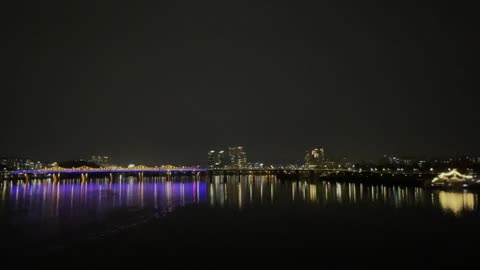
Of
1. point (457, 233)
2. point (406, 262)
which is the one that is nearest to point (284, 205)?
point (457, 233)

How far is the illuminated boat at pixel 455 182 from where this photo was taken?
4191cm

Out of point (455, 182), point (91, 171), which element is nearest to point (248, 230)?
point (455, 182)

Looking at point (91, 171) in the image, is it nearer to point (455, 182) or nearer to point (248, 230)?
point (455, 182)

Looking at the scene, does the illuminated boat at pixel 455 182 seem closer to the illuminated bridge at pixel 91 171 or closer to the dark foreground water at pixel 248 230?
the dark foreground water at pixel 248 230

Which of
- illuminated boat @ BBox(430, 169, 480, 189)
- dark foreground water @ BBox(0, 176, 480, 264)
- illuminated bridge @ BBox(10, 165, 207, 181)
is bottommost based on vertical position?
dark foreground water @ BBox(0, 176, 480, 264)

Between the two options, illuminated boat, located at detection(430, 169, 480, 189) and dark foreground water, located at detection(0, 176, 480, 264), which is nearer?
dark foreground water, located at detection(0, 176, 480, 264)

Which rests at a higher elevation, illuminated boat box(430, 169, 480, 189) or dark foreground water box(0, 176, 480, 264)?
illuminated boat box(430, 169, 480, 189)

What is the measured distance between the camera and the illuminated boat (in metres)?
41.9

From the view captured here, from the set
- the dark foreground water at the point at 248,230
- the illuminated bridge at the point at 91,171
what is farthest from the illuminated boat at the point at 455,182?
the illuminated bridge at the point at 91,171

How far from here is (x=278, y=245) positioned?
50.5 feet

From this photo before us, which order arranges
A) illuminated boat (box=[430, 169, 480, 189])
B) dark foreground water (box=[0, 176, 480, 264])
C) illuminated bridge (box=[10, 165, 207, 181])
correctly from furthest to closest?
1. illuminated bridge (box=[10, 165, 207, 181])
2. illuminated boat (box=[430, 169, 480, 189])
3. dark foreground water (box=[0, 176, 480, 264])

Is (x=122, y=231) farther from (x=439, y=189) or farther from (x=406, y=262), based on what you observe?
(x=439, y=189)

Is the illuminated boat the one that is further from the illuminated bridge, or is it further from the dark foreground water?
the illuminated bridge

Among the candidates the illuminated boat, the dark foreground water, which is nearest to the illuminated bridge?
the dark foreground water
